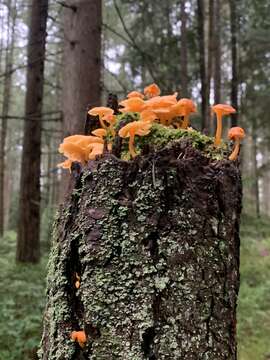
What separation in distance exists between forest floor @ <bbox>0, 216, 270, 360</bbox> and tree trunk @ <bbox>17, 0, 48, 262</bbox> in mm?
536

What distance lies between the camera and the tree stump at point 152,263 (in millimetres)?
1647

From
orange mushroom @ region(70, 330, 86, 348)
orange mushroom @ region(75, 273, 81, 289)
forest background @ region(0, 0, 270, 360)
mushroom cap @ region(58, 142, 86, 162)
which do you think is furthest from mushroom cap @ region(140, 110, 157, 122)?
forest background @ region(0, 0, 270, 360)

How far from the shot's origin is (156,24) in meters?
15.3

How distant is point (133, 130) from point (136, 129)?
16 mm

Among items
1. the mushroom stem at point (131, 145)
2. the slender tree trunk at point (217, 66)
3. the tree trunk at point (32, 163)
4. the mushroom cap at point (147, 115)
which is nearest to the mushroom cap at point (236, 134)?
the mushroom cap at point (147, 115)

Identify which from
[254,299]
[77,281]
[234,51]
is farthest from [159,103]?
[234,51]

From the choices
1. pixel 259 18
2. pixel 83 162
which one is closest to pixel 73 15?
pixel 83 162

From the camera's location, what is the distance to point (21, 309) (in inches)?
250

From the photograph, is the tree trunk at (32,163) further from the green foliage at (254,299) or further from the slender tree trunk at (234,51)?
the slender tree trunk at (234,51)

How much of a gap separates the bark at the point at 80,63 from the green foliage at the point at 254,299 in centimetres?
401

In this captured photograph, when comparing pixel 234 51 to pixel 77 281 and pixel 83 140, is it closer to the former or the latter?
pixel 83 140

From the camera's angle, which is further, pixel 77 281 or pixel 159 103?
pixel 159 103

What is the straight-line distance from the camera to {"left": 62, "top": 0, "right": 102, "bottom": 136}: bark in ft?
18.0

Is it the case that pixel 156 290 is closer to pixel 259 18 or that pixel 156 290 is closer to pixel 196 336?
pixel 196 336
